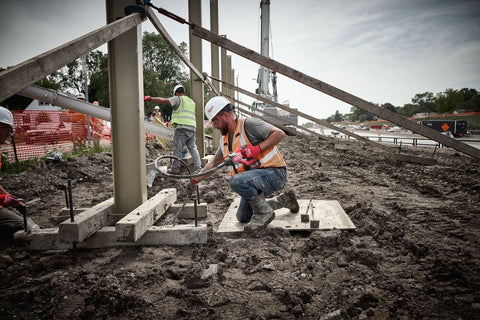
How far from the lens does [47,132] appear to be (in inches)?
365

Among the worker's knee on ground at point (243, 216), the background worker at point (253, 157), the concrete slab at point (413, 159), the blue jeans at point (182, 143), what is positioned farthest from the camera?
the concrete slab at point (413, 159)

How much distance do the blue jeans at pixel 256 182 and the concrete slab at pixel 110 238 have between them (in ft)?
1.96

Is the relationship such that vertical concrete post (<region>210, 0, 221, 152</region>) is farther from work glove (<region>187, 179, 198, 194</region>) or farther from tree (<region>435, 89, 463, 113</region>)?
tree (<region>435, 89, 463, 113</region>)

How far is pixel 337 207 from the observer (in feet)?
11.9

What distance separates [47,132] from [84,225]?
8683 millimetres

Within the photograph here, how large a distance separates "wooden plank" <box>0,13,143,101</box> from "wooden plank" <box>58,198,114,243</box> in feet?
4.77

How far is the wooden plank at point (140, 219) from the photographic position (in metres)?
2.30

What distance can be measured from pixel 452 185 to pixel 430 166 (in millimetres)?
2417

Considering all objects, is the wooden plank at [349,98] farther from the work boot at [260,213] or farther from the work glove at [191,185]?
the work glove at [191,185]

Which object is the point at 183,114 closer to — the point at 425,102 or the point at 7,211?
the point at 7,211

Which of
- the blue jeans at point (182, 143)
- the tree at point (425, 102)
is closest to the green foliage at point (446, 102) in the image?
the tree at point (425, 102)

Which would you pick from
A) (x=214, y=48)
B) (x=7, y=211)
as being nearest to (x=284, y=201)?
(x=7, y=211)

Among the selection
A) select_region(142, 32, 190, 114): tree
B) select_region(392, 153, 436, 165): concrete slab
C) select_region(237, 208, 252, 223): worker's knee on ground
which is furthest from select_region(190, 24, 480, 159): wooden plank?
select_region(142, 32, 190, 114): tree

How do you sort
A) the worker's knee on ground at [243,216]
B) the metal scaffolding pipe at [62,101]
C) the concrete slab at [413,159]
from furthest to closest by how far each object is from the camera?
the concrete slab at [413,159] → the metal scaffolding pipe at [62,101] → the worker's knee on ground at [243,216]
